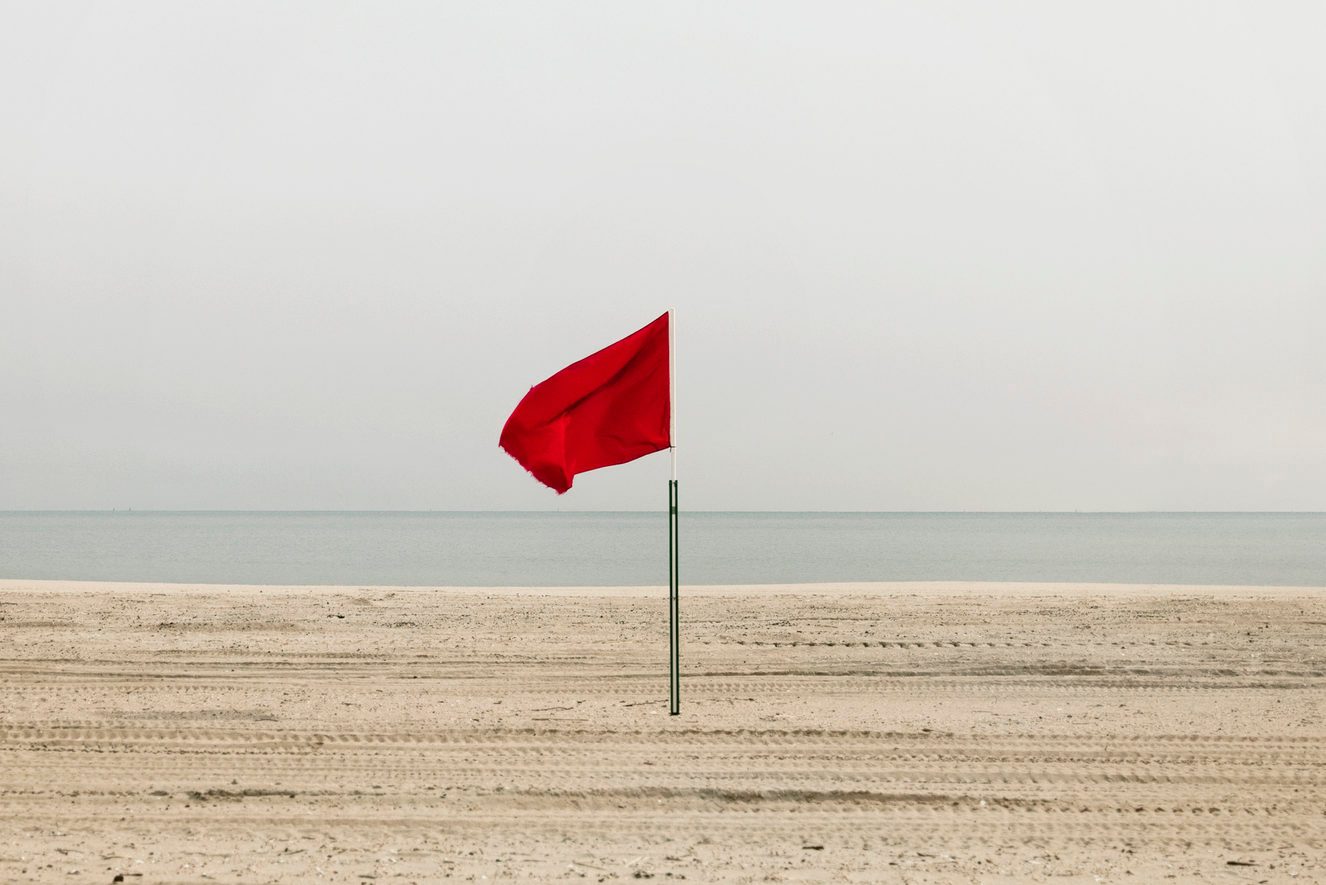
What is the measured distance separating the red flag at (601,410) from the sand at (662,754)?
2.36 m

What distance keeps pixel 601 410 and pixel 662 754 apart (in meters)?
3.03

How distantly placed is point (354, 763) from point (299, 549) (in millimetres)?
58569

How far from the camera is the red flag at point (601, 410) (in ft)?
31.1

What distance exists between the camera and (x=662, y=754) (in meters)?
8.19

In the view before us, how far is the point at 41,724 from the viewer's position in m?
9.13

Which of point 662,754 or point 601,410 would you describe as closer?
point 662,754

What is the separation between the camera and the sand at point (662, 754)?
19.4 feet

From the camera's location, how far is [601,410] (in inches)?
376

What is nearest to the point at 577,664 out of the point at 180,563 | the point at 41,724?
Answer: the point at 41,724

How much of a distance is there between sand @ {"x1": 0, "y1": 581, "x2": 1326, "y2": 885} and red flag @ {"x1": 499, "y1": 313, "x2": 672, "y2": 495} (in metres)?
2.36

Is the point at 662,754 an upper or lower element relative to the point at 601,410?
lower

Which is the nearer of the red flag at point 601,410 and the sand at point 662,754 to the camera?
the sand at point 662,754

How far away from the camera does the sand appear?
233 inches

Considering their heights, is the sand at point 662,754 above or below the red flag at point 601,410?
below
